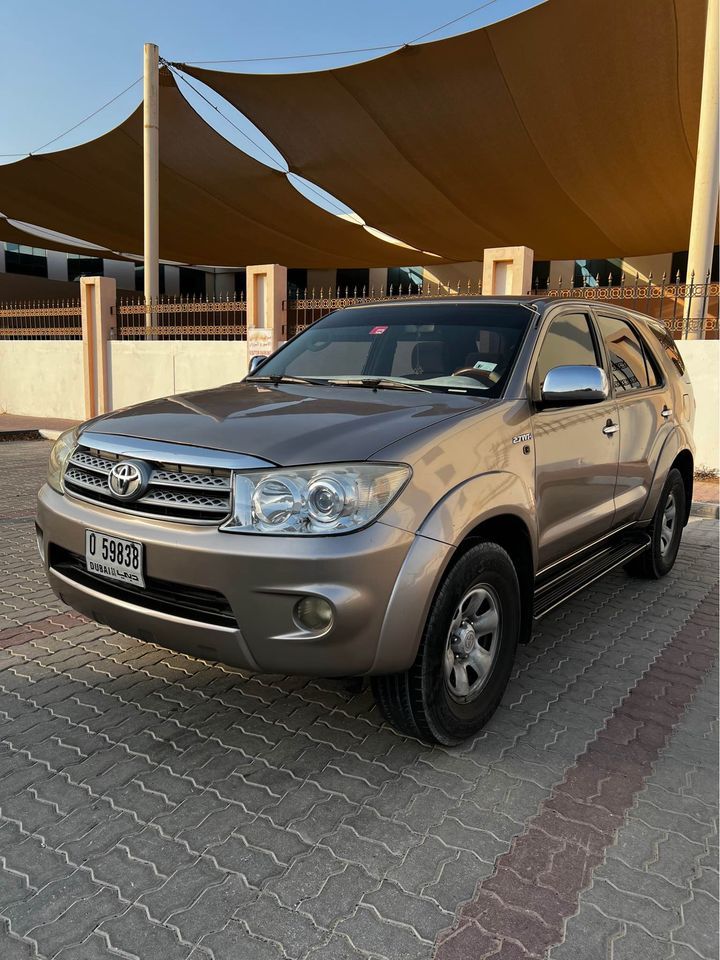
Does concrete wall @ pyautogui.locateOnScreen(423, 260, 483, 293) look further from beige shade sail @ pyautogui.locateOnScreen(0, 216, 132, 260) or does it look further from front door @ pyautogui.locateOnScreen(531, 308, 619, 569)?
front door @ pyautogui.locateOnScreen(531, 308, 619, 569)

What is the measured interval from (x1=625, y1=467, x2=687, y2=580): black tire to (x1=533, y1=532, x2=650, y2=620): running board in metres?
0.31

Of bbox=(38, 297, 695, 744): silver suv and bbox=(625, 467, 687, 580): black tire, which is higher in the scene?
bbox=(38, 297, 695, 744): silver suv

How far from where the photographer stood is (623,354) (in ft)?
14.3

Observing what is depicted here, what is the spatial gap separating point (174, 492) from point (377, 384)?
1.24 meters

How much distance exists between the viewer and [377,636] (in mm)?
2355

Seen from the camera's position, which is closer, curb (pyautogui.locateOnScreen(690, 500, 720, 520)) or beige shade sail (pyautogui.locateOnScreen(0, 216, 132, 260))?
curb (pyautogui.locateOnScreen(690, 500, 720, 520))


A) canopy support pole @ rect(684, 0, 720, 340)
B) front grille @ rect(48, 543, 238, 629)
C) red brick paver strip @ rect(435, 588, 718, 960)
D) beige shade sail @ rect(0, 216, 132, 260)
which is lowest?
red brick paver strip @ rect(435, 588, 718, 960)

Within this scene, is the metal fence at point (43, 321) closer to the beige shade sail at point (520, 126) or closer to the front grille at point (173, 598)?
the beige shade sail at point (520, 126)

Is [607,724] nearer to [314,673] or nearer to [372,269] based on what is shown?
[314,673]

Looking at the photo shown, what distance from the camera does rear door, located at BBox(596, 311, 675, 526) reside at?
409 cm

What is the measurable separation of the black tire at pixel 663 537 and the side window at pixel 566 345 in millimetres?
1386

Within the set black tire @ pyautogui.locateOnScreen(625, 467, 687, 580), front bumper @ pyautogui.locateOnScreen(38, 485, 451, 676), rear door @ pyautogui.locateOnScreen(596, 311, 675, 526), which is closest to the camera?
front bumper @ pyautogui.locateOnScreen(38, 485, 451, 676)

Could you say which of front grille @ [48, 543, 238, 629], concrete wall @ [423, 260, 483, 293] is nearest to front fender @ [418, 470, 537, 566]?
front grille @ [48, 543, 238, 629]

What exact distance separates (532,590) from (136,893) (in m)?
1.91
